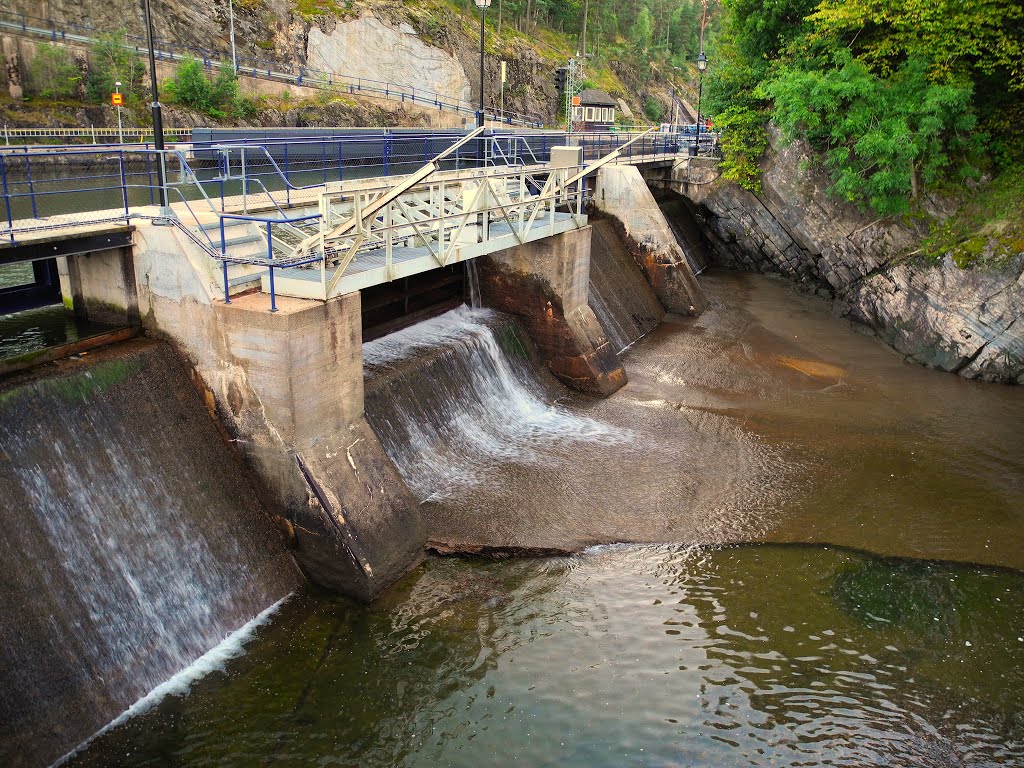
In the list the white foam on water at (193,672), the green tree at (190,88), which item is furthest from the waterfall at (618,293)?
the green tree at (190,88)

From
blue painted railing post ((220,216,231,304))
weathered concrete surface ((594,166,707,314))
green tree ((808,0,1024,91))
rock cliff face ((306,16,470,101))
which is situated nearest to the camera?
blue painted railing post ((220,216,231,304))

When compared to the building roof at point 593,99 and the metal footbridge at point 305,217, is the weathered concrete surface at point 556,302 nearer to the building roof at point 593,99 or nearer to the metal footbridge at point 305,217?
the metal footbridge at point 305,217

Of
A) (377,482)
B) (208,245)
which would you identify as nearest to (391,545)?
(377,482)

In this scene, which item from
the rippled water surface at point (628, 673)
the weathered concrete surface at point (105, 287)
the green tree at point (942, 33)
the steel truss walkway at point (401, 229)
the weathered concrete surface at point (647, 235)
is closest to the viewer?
the rippled water surface at point (628, 673)

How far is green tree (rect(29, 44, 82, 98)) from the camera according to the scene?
37250 mm

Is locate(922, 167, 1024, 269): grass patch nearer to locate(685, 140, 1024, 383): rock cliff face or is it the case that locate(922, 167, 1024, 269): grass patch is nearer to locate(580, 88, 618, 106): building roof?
locate(685, 140, 1024, 383): rock cliff face

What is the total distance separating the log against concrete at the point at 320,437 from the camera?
11.2m

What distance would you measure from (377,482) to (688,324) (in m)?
15.2

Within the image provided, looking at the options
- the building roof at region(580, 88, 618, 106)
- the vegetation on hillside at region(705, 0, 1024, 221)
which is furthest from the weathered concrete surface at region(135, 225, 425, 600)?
the building roof at region(580, 88, 618, 106)

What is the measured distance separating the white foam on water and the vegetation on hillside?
19.9 metres

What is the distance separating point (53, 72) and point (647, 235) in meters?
28.4

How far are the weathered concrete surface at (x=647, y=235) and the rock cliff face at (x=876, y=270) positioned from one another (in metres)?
4.36

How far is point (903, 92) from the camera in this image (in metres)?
22.6

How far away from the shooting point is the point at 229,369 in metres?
11.4
